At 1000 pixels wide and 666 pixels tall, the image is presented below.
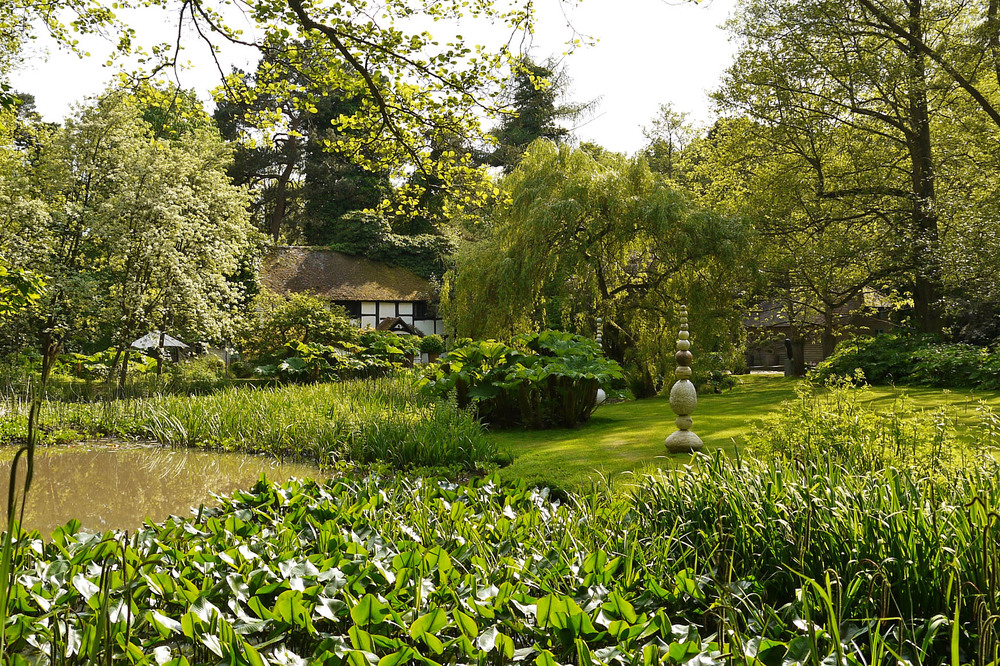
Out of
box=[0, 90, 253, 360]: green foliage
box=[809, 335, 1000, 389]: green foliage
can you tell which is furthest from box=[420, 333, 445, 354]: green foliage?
box=[809, 335, 1000, 389]: green foliage

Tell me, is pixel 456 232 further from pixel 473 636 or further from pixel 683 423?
pixel 473 636

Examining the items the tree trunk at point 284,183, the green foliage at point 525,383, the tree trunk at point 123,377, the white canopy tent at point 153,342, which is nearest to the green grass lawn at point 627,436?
the green foliage at point 525,383

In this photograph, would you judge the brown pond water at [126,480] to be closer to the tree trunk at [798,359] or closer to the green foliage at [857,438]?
the green foliage at [857,438]

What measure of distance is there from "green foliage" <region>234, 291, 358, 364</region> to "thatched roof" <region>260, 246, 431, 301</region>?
21.0ft

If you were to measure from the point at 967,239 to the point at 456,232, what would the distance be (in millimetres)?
17991

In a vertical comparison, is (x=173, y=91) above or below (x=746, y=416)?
above

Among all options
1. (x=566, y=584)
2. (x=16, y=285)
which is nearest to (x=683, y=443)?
(x=566, y=584)

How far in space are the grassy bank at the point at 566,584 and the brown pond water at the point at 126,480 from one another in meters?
2.20

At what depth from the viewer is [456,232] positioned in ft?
86.8

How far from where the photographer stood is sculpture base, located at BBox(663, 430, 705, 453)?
18.9ft

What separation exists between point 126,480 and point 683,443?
522 cm

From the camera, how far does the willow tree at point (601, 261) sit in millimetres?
12102

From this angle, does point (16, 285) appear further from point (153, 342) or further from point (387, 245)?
point (387, 245)

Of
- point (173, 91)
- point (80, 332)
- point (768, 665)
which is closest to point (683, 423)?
point (768, 665)
